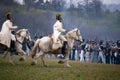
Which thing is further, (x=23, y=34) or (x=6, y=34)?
(x=23, y=34)

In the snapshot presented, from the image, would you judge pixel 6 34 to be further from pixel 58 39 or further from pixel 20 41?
pixel 58 39

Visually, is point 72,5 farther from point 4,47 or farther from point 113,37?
point 4,47

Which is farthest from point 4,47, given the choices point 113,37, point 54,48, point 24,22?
point 24,22

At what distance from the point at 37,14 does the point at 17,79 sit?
18.0 metres

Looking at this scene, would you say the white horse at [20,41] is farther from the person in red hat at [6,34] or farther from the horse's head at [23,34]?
the person in red hat at [6,34]

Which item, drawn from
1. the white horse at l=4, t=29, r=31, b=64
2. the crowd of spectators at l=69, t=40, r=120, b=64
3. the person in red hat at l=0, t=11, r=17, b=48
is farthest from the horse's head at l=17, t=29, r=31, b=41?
the crowd of spectators at l=69, t=40, r=120, b=64

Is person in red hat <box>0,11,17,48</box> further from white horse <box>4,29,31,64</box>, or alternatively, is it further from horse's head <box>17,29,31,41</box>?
horse's head <box>17,29,31,41</box>

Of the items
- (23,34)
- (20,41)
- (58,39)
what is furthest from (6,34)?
(58,39)

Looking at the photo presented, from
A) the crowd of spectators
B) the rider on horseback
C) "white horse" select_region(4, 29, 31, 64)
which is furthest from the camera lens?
the crowd of spectators

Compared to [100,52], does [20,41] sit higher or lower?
higher

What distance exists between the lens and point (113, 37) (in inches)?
865

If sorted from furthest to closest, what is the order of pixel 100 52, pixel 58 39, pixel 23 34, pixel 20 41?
pixel 100 52, pixel 23 34, pixel 20 41, pixel 58 39

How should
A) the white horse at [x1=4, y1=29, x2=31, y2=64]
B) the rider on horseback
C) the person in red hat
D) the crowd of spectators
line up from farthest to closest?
the crowd of spectators → the white horse at [x1=4, y1=29, x2=31, y2=64] → the rider on horseback → the person in red hat

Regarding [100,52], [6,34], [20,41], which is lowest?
[100,52]
